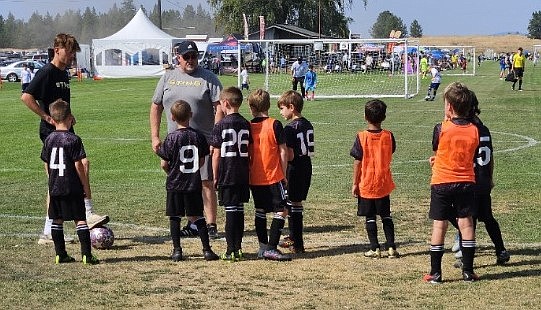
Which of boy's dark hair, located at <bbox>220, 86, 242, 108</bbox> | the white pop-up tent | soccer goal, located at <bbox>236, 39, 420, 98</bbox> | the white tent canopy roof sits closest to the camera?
boy's dark hair, located at <bbox>220, 86, 242, 108</bbox>

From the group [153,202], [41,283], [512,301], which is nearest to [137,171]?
[153,202]

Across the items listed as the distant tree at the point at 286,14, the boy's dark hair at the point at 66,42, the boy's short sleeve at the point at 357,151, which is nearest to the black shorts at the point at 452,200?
the boy's short sleeve at the point at 357,151

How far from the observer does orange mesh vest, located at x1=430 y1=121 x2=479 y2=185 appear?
7.74m

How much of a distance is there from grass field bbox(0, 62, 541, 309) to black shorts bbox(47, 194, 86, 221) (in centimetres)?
42

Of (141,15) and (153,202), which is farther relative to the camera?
(141,15)

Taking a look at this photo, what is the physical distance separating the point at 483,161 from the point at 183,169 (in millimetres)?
2680

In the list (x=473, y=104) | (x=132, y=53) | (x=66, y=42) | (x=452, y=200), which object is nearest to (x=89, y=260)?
(x=66, y=42)

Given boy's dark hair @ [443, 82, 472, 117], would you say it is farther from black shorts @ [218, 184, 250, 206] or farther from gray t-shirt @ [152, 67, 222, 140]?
gray t-shirt @ [152, 67, 222, 140]

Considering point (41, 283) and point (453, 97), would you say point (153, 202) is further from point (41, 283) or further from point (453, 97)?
point (453, 97)

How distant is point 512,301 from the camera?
23.4 feet

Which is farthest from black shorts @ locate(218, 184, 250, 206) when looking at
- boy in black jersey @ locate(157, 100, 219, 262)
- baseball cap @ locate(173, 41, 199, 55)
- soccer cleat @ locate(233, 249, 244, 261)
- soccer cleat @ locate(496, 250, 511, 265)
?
soccer cleat @ locate(496, 250, 511, 265)

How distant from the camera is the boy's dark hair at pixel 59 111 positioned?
8719 millimetres

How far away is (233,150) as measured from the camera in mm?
8688

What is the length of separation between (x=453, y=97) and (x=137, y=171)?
29.6 feet
